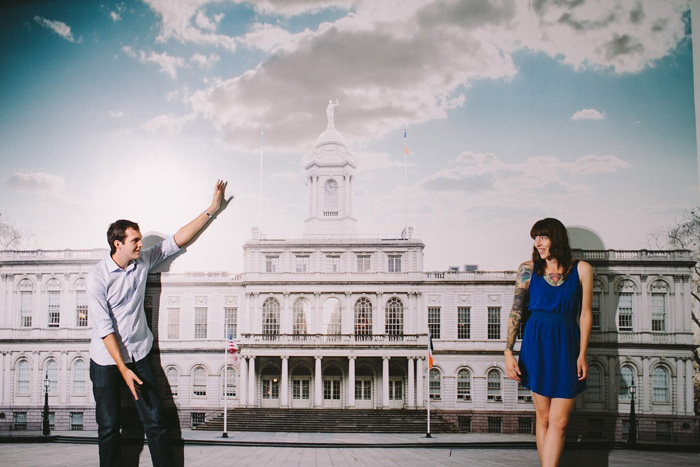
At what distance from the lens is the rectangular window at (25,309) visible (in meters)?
7.08

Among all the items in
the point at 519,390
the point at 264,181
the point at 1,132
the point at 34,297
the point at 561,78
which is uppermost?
the point at 561,78

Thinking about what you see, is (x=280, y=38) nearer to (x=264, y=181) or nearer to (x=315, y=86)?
(x=315, y=86)

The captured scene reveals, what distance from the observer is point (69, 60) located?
737cm

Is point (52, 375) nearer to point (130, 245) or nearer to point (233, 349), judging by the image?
point (233, 349)

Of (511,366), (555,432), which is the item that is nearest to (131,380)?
(511,366)

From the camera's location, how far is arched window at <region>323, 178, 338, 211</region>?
699 centimetres

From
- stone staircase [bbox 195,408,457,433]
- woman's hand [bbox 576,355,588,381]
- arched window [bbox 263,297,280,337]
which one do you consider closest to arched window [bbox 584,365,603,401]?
stone staircase [bbox 195,408,457,433]

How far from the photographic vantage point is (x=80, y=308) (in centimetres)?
696

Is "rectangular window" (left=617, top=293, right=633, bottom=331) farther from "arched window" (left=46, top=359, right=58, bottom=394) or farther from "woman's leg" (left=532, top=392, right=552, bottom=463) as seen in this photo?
"arched window" (left=46, top=359, right=58, bottom=394)

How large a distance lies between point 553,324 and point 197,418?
3.83 meters

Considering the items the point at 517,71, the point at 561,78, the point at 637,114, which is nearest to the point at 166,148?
the point at 517,71

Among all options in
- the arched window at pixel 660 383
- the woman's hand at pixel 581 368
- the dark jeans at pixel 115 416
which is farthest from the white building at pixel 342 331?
the woman's hand at pixel 581 368

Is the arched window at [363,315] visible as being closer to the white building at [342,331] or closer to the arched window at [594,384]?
the white building at [342,331]

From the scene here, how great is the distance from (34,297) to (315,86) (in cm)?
392
